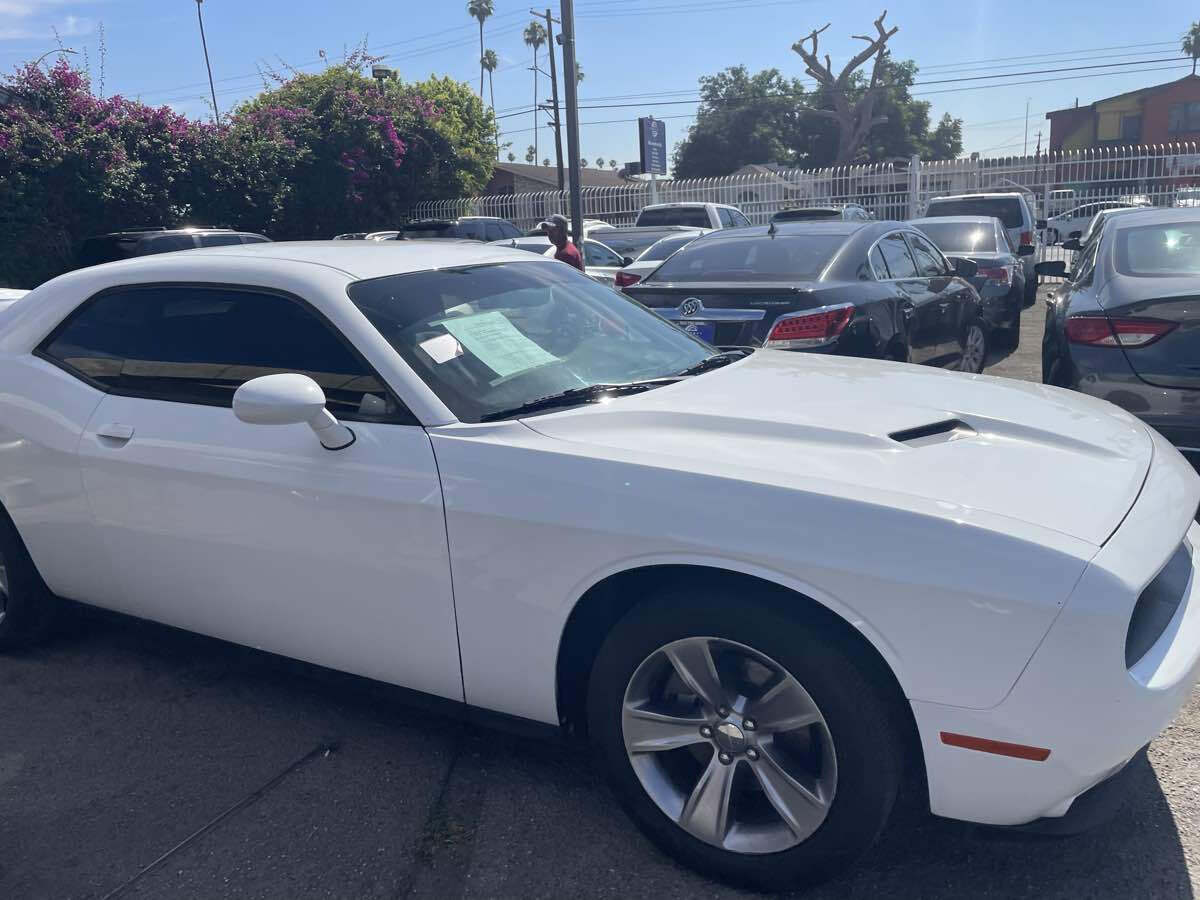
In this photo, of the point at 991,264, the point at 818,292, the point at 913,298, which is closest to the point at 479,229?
the point at 991,264

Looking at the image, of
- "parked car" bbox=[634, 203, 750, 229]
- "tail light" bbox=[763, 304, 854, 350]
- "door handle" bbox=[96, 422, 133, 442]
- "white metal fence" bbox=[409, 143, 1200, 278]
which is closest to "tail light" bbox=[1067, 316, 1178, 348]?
"tail light" bbox=[763, 304, 854, 350]

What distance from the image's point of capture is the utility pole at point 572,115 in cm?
1500

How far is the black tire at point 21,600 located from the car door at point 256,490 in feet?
1.70

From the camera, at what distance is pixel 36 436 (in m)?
3.52

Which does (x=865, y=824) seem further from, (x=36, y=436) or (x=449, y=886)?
(x=36, y=436)

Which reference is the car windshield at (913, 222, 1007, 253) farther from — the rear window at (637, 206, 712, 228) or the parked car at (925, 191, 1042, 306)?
the rear window at (637, 206, 712, 228)

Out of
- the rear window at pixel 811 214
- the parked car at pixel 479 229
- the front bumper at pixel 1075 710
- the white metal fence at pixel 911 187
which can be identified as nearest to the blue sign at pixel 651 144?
the white metal fence at pixel 911 187

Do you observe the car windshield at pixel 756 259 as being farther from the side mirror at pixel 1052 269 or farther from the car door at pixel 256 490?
the car door at pixel 256 490

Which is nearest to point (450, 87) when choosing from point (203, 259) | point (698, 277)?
point (698, 277)

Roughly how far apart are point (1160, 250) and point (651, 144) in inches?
1013

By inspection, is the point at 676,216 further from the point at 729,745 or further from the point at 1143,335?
the point at 729,745

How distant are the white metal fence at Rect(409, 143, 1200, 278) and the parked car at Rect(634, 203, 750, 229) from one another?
166 inches

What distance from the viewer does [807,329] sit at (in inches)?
225

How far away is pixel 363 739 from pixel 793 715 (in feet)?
5.24
